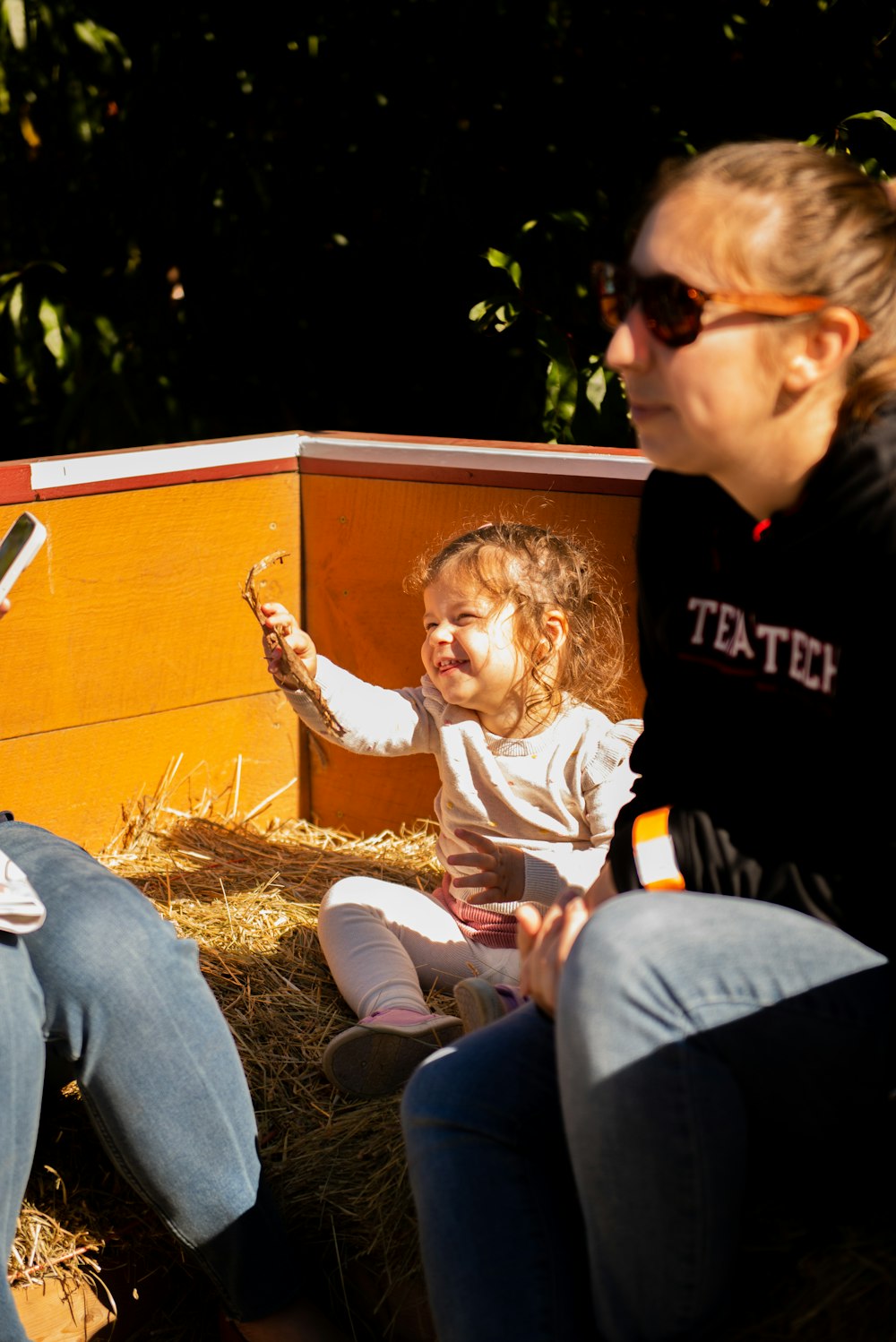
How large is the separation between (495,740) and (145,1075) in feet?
3.02

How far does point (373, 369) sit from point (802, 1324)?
10.8ft

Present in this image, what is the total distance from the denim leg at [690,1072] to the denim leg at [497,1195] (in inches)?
3.2

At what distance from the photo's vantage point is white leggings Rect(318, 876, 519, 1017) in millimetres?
2062

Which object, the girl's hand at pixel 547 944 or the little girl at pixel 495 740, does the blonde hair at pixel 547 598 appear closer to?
the little girl at pixel 495 740

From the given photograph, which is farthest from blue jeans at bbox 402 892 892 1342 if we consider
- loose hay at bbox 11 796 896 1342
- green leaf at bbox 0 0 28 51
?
green leaf at bbox 0 0 28 51

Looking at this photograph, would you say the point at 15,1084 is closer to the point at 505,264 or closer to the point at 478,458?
the point at 478,458

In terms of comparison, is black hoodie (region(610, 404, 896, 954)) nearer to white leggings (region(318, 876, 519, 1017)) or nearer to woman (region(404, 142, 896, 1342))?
woman (region(404, 142, 896, 1342))

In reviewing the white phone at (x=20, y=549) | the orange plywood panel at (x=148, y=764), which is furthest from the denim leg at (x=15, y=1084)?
the orange plywood panel at (x=148, y=764)

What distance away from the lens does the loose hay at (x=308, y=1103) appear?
45.5 inches

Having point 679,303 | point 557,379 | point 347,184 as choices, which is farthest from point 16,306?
point 679,303

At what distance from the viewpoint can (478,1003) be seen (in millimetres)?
1712

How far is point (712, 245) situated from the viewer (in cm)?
120

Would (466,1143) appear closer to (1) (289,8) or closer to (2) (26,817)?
(2) (26,817)

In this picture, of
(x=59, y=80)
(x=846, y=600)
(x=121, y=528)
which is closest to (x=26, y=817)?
(x=121, y=528)
